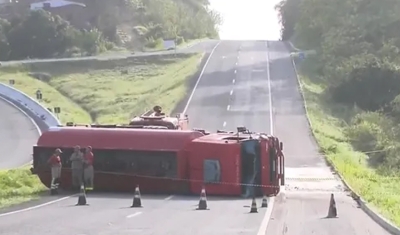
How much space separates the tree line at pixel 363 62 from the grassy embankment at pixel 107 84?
40.0ft

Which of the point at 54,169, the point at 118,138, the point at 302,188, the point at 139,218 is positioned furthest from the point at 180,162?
the point at 139,218

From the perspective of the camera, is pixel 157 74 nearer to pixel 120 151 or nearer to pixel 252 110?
pixel 252 110

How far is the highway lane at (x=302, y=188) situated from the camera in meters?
20.0

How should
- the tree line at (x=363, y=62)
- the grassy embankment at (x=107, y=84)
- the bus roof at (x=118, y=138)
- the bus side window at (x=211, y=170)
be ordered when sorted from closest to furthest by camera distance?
the bus side window at (x=211, y=170), the bus roof at (x=118, y=138), the tree line at (x=363, y=62), the grassy embankment at (x=107, y=84)

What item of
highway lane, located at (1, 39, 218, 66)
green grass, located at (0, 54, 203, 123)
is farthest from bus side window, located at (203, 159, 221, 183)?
highway lane, located at (1, 39, 218, 66)

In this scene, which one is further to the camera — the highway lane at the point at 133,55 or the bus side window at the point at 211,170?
the highway lane at the point at 133,55

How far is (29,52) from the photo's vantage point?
325 feet

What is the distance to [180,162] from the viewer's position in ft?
93.4

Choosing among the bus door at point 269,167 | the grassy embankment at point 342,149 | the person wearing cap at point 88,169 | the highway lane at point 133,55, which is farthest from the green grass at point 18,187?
the highway lane at point 133,55

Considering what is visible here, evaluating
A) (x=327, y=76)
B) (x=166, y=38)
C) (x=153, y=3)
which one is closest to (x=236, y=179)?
(x=327, y=76)

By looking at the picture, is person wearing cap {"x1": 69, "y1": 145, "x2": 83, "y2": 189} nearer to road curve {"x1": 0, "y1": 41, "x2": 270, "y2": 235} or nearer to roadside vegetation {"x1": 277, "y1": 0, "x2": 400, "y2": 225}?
road curve {"x1": 0, "y1": 41, "x2": 270, "y2": 235}

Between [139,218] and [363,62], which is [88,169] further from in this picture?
[363,62]

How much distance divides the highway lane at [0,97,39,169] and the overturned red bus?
15298 millimetres

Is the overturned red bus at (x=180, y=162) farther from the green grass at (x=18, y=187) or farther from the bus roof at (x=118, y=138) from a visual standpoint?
the green grass at (x=18, y=187)
